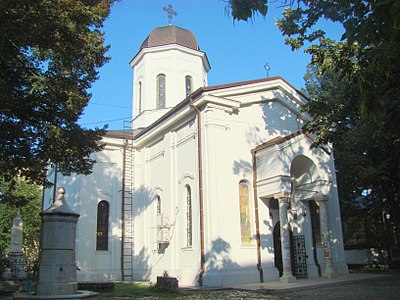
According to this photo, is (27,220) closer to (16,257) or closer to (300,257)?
(16,257)

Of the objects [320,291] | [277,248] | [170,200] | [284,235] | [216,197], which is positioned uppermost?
[170,200]

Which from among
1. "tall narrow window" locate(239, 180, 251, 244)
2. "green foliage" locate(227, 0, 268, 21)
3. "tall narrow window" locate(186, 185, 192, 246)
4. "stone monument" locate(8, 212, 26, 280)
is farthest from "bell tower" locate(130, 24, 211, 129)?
"green foliage" locate(227, 0, 268, 21)

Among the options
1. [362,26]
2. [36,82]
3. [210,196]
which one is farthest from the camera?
[210,196]

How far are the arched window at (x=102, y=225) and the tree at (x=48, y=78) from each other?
353 inches

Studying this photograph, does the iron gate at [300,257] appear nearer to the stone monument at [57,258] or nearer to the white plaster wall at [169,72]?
the stone monument at [57,258]

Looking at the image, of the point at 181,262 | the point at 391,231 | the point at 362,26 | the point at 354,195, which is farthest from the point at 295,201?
the point at 362,26

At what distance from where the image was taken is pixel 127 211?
21.6 metres

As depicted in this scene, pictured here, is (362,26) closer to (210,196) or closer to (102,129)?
(102,129)

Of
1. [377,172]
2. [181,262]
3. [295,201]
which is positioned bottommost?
[181,262]

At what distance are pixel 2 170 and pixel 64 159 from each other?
2467 mm

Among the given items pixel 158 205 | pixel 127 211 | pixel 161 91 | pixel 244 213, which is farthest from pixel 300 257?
pixel 161 91

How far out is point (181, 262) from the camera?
1689cm

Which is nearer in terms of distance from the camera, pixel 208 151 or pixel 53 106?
pixel 53 106

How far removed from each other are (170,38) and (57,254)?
18.4 metres
